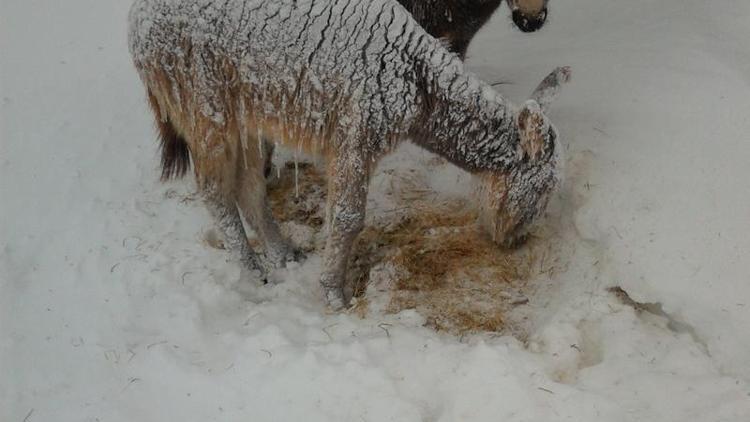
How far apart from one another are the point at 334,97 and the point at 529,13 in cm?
167

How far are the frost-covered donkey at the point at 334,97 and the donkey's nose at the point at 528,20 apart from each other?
76 cm

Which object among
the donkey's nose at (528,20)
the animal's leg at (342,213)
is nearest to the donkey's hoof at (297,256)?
the animal's leg at (342,213)

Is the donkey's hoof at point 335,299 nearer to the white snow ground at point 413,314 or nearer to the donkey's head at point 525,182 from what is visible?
the white snow ground at point 413,314

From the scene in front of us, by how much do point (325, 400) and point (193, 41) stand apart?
6.51 feet

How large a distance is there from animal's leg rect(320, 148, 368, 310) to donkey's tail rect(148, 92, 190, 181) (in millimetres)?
1018

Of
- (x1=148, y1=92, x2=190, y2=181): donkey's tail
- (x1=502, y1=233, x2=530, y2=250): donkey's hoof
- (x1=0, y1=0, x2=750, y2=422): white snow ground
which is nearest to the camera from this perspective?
(x1=0, y1=0, x2=750, y2=422): white snow ground

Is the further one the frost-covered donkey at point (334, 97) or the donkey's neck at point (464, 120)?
the donkey's neck at point (464, 120)

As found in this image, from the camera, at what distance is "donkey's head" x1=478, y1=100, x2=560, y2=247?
11.5 ft

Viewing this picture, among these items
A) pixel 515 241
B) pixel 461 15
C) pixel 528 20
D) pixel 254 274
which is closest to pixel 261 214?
pixel 254 274

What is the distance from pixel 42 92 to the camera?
18.1 feet

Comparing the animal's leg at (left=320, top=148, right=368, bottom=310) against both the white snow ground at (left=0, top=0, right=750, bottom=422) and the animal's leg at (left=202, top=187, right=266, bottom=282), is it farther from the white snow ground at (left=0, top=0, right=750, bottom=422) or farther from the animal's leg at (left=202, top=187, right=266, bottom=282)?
the animal's leg at (left=202, top=187, right=266, bottom=282)

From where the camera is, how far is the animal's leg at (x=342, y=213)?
359cm

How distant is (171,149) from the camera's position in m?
4.07

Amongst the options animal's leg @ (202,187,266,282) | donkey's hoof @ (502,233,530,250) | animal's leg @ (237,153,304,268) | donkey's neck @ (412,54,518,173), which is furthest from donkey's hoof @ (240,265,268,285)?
donkey's hoof @ (502,233,530,250)
